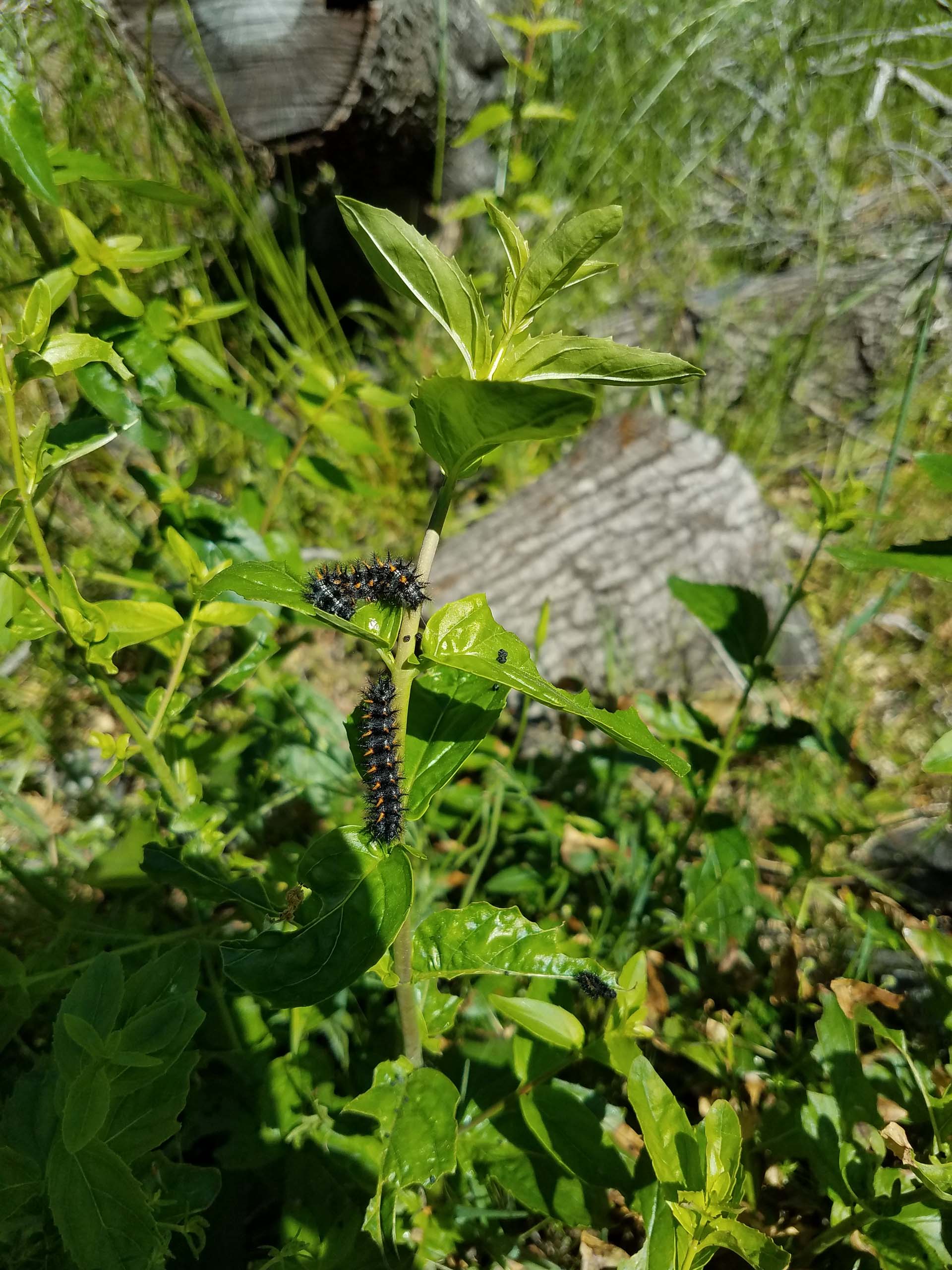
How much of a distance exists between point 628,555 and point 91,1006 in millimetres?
2316

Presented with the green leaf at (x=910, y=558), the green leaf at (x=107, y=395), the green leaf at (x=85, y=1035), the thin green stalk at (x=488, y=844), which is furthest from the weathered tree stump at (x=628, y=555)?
the green leaf at (x=85, y=1035)

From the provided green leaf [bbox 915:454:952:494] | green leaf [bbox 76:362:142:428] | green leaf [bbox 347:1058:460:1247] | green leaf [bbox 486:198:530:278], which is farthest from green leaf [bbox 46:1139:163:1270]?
green leaf [bbox 915:454:952:494]

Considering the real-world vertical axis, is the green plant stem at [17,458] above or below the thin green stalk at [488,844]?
above

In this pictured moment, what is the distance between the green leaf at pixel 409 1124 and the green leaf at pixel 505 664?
66 centimetres

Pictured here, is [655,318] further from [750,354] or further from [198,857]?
[198,857]

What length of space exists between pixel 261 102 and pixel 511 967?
349 centimetres

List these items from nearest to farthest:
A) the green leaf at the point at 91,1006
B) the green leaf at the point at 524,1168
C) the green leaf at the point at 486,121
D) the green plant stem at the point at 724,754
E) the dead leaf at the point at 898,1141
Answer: the green leaf at the point at 91,1006
the green leaf at the point at 524,1168
the dead leaf at the point at 898,1141
the green plant stem at the point at 724,754
the green leaf at the point at 486,121

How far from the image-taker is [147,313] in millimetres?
1533

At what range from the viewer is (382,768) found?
1.02 metres

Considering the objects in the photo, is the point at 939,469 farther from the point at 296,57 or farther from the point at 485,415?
the point at 296,57

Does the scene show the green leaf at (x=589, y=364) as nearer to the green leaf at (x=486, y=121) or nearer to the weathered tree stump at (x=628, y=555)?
the weathered tree stump at (x=628, y=555)

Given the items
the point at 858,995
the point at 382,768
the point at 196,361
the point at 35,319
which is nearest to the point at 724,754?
the point at 858,995

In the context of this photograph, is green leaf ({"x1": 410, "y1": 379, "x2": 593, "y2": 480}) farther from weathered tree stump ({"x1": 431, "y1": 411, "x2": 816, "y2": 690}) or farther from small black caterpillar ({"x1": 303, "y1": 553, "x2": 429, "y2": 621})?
weathered tree stump ({"x1": 431, "y1": 411, "x2": 816, "y2": 690})

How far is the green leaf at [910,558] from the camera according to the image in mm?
1225
